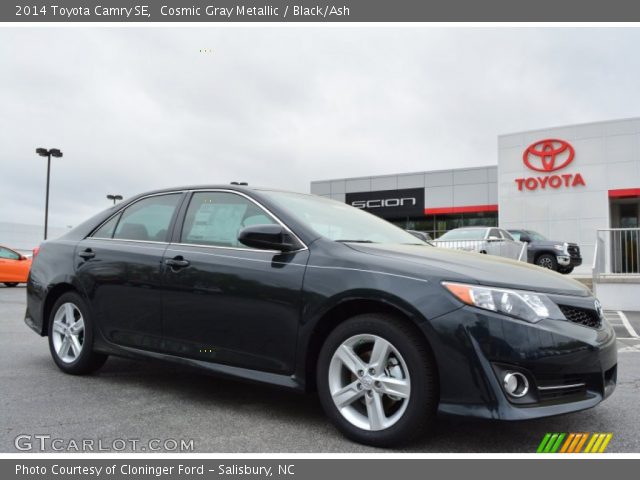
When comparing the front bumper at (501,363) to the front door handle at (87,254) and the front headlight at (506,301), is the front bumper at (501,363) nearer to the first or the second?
the front headlight at (506,301)

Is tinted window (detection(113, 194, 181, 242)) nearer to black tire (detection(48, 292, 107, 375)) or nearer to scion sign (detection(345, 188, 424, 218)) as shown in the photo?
black tire (detection(48, 292, 107, 375))

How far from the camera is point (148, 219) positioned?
4.69 m

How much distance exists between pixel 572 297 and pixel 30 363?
4710 millimetres

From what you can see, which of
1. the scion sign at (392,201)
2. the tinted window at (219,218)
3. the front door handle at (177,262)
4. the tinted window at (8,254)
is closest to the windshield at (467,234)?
the tinted window at (8,254)

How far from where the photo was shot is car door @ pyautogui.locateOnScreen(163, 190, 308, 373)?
3.56 meters

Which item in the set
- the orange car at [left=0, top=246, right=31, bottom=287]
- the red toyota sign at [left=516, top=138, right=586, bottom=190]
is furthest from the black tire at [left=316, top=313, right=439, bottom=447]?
the red toyota sign at [left=516, top=138, right=586, bottom=190]

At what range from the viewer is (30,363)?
5.47 m

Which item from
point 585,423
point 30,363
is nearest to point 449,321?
point 585,423

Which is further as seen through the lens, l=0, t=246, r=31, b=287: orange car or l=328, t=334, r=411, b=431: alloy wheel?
l=0, t=246, r=31, b=287: orange car

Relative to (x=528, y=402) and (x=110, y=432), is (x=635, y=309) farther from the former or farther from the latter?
(x=110, y=432)

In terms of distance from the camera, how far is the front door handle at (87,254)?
4.80 m

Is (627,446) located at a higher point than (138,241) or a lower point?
lower

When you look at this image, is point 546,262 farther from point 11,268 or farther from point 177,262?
point 177,262

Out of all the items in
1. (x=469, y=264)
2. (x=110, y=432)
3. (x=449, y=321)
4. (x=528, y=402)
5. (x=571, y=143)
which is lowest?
(x=110, y=432)
